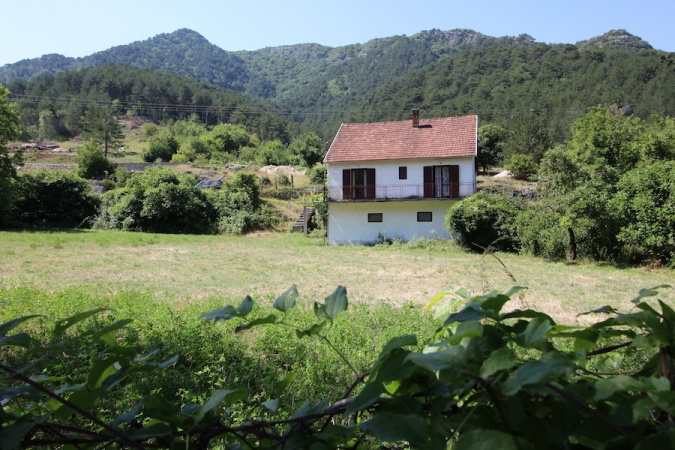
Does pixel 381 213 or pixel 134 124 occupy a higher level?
pixel 134 124

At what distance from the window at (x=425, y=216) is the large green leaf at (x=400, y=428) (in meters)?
20.9

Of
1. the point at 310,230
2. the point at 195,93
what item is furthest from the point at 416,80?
the point at 310,230

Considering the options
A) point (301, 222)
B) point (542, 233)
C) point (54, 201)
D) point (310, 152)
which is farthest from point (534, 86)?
point (54, 201)

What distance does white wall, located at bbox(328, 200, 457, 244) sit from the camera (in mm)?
20766

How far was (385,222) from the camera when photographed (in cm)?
2138

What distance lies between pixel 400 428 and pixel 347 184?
21458 millimetres

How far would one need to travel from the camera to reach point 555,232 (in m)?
14.5

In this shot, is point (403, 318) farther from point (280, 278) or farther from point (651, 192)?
point (651, 192)

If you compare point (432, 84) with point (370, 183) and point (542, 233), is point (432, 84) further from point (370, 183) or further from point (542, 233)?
point (542, 233)

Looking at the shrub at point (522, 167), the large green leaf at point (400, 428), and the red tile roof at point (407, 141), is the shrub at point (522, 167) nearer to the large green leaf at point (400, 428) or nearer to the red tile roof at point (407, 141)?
the red tile roof at point (407, 141)

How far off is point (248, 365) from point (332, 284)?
5587 mm

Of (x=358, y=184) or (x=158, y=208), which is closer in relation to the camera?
(x=358, y=184)

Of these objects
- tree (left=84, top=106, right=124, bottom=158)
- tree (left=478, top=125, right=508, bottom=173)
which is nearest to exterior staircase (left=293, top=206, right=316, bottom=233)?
tree (left=478, top=125, right=508, bottom=173)

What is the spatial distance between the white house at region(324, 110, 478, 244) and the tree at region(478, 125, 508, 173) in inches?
1060
